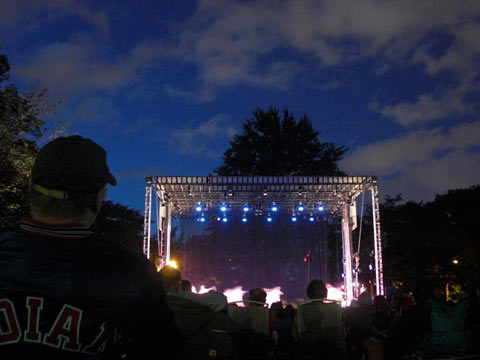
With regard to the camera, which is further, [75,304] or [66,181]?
[66,181]

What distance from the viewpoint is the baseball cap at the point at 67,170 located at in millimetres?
1167

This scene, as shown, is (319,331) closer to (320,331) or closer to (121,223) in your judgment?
(320,331)

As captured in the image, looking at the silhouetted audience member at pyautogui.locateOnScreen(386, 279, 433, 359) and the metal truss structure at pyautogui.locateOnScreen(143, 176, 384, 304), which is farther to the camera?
the metal truss structure at pyautogui.locateOnScreen(143, 176, 384, 304)

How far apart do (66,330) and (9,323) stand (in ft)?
0.43

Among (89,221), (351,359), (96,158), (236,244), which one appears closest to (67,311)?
(89,221)

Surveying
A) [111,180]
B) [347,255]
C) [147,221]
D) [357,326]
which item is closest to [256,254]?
[347,255]

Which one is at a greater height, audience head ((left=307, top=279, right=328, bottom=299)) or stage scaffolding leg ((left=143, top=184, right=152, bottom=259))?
stage scaffolding leg ((left=143, top=184, right=152, bottom=259))

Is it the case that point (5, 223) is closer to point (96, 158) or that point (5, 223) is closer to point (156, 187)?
point (156, 187)

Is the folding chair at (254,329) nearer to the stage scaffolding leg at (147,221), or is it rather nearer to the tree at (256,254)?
the stage scaffolding leg at (147,221)

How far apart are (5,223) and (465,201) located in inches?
1136

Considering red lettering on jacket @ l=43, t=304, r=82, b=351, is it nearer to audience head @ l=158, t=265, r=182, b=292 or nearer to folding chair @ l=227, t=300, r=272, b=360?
audience head @ l=158, t=265, r=182, b=292

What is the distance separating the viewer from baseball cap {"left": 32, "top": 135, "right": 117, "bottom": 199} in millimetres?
1167

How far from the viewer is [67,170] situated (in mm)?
1167

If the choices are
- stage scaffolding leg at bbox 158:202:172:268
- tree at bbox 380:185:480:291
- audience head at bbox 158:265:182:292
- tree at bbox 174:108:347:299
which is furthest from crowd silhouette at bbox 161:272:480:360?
tree at bbox 380:185:480:291
